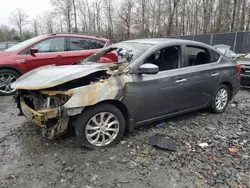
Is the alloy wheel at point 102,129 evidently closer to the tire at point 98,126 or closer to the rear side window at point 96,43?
the tire at point 98,126

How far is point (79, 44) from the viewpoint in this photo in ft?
21.6

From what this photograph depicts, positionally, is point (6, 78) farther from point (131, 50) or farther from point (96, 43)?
point (131, 50)

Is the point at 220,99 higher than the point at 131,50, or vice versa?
the point at 131,50

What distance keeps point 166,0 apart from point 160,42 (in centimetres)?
3290

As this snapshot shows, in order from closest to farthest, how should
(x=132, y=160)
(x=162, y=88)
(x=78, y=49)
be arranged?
(x=132, y=160) → (x=162, y=88) → (x=78, y=49)

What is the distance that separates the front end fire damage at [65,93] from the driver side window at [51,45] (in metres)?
3.08

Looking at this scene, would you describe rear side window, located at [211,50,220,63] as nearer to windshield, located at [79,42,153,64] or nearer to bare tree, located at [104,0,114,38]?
windshield, located at [79,42,153,64]

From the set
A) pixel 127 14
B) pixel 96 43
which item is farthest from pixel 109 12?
pixel 96 43

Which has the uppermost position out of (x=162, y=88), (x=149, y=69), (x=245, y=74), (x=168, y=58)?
(x=168, y=58)

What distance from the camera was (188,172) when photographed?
102 inches

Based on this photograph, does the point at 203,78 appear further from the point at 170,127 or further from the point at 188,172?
the point at 188,172

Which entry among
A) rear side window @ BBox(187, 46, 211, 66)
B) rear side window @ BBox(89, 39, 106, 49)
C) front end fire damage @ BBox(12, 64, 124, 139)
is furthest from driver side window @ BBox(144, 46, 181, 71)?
rear side window @ BBox(89, 39, 106, 49)

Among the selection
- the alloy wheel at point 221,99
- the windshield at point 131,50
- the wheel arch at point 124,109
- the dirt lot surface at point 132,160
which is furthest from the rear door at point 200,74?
the wheel arch at point 124,109

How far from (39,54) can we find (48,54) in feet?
0.80
